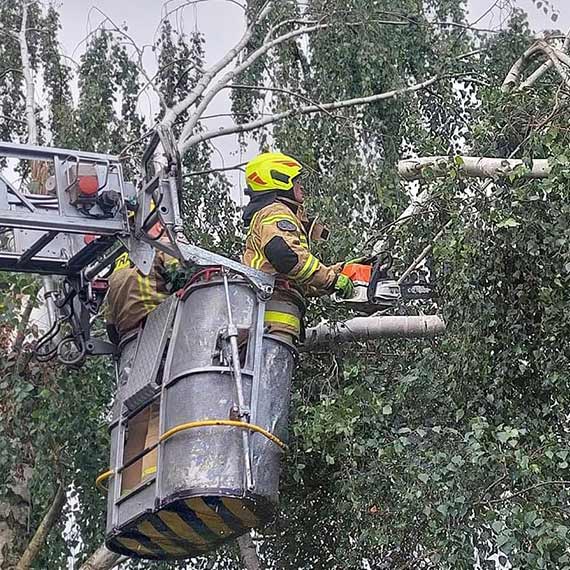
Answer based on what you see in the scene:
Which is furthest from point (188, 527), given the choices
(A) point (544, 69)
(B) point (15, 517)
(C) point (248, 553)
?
(A) point (544, 69)

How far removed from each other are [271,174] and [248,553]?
2.85m

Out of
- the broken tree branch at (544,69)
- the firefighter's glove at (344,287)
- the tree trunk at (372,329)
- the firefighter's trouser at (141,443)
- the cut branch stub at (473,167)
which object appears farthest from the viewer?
the broken tree branch at (544,69)

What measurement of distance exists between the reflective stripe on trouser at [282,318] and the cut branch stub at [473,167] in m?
0.86

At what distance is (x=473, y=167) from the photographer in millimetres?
5738

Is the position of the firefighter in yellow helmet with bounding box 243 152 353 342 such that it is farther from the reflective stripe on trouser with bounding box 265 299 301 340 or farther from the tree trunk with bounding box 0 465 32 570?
the tree trunk with bounding box 0 465 32 570

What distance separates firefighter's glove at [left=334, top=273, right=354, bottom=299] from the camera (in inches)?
235

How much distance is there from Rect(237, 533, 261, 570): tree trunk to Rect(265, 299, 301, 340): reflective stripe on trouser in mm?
2342

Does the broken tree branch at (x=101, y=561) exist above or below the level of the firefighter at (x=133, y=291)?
below

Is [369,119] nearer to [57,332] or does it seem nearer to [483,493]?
[57,332]

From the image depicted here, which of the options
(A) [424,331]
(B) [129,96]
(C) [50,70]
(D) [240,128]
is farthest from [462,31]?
(A) [424,331]

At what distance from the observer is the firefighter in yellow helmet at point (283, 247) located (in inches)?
229

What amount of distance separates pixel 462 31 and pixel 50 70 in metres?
3.59

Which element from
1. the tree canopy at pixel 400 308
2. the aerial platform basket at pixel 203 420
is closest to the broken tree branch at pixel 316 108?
the tree canopy at pixel 400 308

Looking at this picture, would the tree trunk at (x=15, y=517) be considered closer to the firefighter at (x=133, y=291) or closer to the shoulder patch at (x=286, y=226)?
the firefighter at (x=133, y=291)
